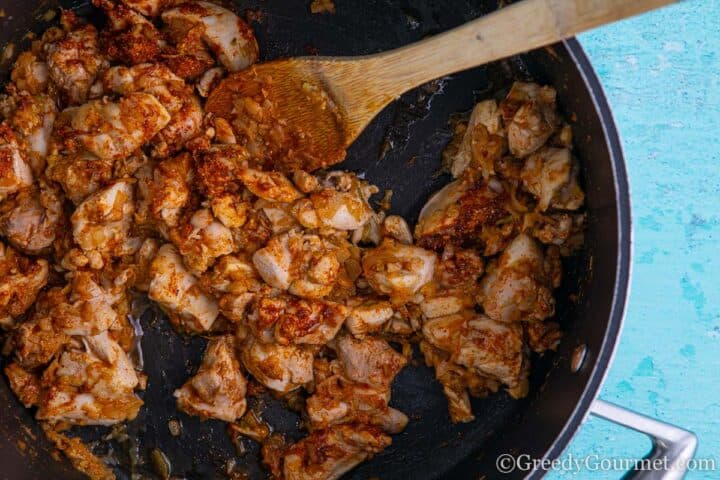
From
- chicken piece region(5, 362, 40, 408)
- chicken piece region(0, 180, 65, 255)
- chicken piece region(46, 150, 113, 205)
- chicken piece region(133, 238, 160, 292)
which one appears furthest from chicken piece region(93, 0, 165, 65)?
chicken piece region(5, 362, 40, 408)

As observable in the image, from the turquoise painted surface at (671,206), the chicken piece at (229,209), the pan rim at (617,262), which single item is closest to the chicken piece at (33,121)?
the chicken piece at (229,209)

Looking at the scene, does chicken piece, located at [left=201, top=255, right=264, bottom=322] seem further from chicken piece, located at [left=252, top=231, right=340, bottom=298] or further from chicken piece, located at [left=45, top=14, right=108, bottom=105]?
chicken piece, located at [left=45, top=14, right=108, bottom=105]

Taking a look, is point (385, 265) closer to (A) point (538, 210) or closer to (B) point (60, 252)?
(A) point (538, 210)

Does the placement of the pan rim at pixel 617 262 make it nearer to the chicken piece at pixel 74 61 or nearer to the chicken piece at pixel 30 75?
the chicken piece at pixel 74 61

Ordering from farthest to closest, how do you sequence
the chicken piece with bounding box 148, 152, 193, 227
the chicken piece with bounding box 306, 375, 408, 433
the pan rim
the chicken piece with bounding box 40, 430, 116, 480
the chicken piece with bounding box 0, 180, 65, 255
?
the chicken piece with bounding box 40, 430, 116, 480, the chicken piece with bounding box 306, 375, 408, 433, the chicken piece with bounding box 0, 180, 65, 255, the chicken piece with bounding box 148, 152, 193, 227, the pan rim

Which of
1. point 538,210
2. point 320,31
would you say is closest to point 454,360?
point 538,210

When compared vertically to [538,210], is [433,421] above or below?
below
